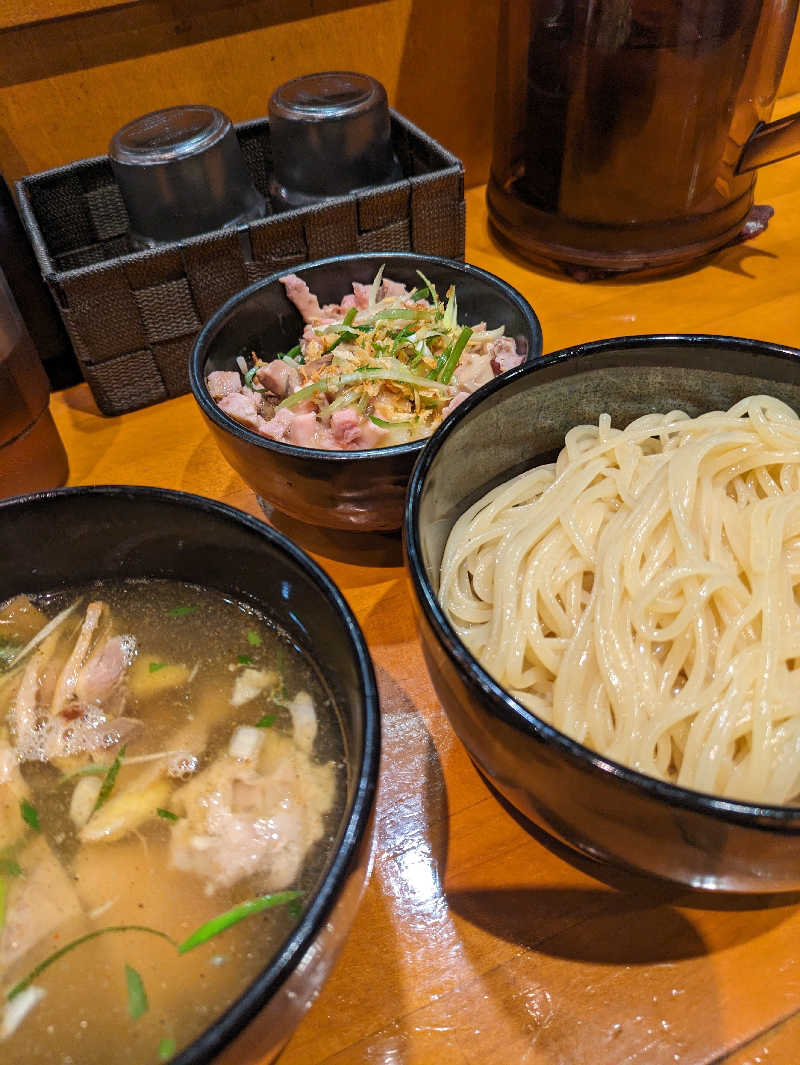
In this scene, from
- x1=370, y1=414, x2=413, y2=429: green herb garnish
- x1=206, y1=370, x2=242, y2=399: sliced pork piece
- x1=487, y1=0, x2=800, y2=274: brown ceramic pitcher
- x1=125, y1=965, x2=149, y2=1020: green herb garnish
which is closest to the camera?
x1=125, y1=965, x2=149, y2=1020: green herb garnish

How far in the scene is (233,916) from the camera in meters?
0.64

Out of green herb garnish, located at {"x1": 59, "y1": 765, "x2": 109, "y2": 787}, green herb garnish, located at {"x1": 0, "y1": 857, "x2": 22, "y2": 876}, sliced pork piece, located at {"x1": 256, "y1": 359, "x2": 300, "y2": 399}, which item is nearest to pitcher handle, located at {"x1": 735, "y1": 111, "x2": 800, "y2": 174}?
sliced pork piece, located at {"x1": 256, "y1": 359, "x2": 300, "y2": 399}

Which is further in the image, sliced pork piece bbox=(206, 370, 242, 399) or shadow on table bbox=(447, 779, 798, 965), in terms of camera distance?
sliced pork piece bbox=(206, 370, 242, 399)

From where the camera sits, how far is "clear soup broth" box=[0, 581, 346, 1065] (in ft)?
1.99

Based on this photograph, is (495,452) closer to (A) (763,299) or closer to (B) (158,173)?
(B) (158,173)

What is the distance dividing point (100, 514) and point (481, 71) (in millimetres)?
1589

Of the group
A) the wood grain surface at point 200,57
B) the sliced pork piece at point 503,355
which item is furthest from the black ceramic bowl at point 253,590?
the wood grain surface at point 200,57

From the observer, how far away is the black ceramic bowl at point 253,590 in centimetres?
49

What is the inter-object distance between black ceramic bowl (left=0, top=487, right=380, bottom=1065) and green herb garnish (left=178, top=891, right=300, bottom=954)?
43 millimetres

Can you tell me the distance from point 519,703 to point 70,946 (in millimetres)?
425

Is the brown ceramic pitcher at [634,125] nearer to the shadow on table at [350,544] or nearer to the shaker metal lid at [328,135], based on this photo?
the shaker metal lid at [328,135]

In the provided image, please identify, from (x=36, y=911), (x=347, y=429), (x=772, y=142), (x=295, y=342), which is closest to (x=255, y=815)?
(x=36, y=911)

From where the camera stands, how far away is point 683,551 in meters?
0.83

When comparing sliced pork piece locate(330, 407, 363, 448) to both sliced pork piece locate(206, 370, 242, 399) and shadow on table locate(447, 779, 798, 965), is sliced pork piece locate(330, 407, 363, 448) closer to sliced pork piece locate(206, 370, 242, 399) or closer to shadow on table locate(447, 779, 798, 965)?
sliced pork piece locate(206, 370, 242, 399)
